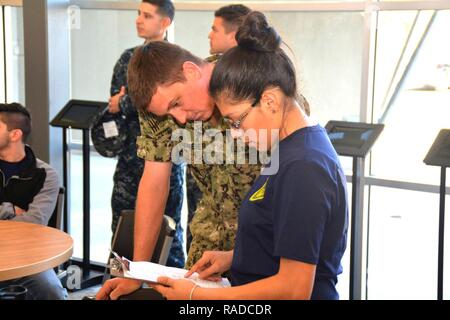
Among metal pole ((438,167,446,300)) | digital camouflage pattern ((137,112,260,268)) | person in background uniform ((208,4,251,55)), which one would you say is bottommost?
metal pole ((438,167,446,300))

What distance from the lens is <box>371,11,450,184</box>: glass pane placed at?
4.00m

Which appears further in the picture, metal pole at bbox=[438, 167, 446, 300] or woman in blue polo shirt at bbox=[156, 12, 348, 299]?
metal pole at bbox=[438, 167, 446, 300]

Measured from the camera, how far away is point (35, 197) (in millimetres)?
3523

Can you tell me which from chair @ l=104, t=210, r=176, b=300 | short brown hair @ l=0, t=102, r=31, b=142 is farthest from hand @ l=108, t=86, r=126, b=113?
chair @ l=104, t=210, r=176, b=300

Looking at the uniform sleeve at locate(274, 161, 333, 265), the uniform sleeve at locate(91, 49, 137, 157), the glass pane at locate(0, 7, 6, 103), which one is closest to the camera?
the uniform sleeve at locate(274, 161, 333, 265)

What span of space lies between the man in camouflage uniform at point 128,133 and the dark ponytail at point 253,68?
2.66 metres

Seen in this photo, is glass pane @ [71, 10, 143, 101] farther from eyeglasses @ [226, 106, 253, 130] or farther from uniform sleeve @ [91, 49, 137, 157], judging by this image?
eyeglasses @ [226, 106, 253, 130]

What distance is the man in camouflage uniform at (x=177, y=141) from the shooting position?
198 cm

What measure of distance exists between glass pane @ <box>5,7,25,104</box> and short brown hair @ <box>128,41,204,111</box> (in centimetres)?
394

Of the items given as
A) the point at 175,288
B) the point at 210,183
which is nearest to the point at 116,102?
the point at 210,183

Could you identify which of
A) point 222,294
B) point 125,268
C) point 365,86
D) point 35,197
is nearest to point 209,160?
point 125,268

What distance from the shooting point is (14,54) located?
5.71 m

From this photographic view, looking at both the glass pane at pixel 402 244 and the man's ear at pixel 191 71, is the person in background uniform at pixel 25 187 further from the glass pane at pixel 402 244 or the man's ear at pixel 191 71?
the glass pane at pixel 402 244
